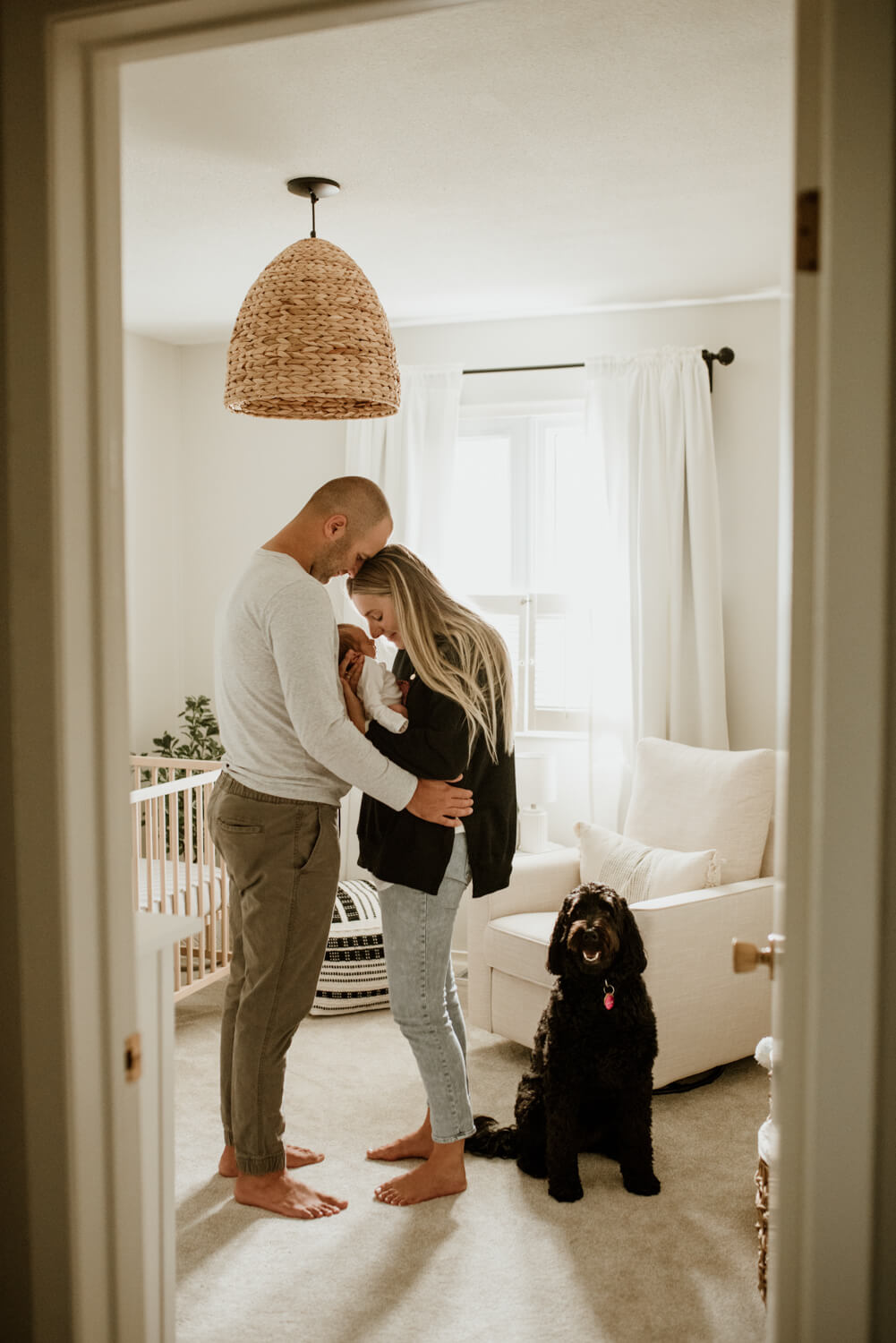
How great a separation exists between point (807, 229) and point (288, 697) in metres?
1.49

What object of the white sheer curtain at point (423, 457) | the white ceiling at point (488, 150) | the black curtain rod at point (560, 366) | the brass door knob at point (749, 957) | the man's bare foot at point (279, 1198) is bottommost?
the man's bare foot at point (279, 1198)

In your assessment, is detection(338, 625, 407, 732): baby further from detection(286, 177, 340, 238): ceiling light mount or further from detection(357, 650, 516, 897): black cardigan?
detection(286, 177, 340, 238): ceiling light mount

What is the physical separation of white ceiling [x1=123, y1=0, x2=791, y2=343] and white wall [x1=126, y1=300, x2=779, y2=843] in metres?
0.31

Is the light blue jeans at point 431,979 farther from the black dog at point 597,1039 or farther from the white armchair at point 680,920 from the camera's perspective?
the white armchair at point 680,920

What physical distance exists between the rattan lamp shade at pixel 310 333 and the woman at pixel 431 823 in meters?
0.42

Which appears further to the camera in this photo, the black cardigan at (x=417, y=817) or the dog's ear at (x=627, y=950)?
the dog's ear at (x=627, y=950)

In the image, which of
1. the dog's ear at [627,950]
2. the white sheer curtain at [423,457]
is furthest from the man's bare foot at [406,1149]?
the white sheer curtain at [423,457]

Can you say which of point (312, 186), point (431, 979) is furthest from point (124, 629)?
point (312, 186)

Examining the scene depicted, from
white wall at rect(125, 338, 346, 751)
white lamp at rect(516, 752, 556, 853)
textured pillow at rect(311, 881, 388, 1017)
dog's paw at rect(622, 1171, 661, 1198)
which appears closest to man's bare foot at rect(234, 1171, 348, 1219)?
dog's paw at rect(622, 1171, 661, 1198)

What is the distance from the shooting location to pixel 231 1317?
2041mm

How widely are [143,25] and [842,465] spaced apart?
0.83 m

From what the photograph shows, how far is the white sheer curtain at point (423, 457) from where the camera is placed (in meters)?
4.28

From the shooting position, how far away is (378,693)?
237 cm

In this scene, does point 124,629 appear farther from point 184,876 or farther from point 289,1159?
point 184,876
